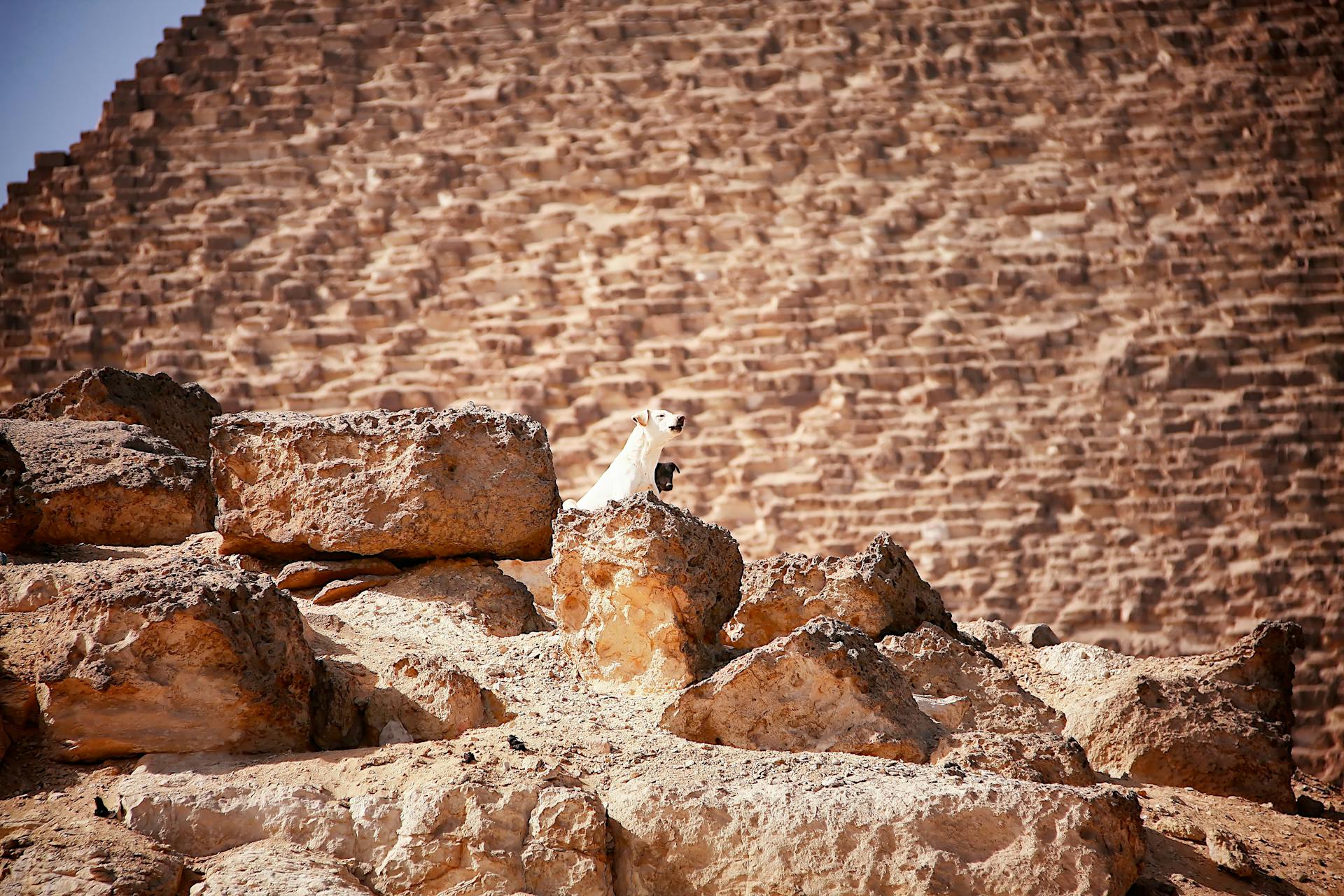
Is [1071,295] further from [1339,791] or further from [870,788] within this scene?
[870,788]

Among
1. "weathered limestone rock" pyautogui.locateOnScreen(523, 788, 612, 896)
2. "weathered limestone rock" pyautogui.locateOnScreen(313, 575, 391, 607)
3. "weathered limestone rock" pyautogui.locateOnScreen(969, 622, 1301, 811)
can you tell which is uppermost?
A: "weathered limestone rock" pyautogui.locateOnScreen(313, 575, 391, 607)

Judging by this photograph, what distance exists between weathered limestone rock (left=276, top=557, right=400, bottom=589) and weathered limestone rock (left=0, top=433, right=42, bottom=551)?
651mm

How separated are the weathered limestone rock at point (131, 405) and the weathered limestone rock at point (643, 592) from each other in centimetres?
213

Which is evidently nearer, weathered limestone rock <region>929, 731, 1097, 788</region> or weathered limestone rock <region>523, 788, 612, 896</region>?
weathered limestone rock <region>523, 788, 612, 896</region>

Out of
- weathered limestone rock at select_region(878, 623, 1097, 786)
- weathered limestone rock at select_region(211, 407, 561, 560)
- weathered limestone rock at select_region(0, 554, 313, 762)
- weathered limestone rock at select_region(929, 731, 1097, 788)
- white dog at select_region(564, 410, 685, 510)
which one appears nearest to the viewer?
weathered limestone rock at select_region(0, 554, 313, 762)

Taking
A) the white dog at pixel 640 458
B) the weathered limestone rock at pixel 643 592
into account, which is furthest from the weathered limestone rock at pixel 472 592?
the white dog at pixel 640 458

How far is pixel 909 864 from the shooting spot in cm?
196

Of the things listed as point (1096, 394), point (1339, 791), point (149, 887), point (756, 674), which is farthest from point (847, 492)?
point (149, 887)

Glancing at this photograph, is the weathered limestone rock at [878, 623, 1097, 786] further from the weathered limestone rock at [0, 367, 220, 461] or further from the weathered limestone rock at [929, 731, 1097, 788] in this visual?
the weathered limestone rock at [0, 367, 220, 461]

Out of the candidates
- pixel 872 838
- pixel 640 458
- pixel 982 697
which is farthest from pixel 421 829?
pixel 640 458

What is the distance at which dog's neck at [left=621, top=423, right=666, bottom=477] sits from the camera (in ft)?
15.9

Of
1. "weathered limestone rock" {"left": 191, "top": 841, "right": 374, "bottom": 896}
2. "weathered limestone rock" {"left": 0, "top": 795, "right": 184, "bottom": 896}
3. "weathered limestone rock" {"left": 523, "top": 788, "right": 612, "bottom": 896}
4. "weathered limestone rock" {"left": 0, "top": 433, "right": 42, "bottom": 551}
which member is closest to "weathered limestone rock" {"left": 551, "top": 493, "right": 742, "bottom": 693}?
"weathered limestone rock" {"left": 523, "top": 788, "right": 612, "bottom": 896}

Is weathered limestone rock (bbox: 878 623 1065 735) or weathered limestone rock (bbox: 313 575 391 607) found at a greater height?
weathered limestone rock (bbox: 313 575 391 607)

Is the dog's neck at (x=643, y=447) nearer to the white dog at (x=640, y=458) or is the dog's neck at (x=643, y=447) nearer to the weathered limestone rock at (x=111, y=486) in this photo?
the white dog at (x=640, y=458)
